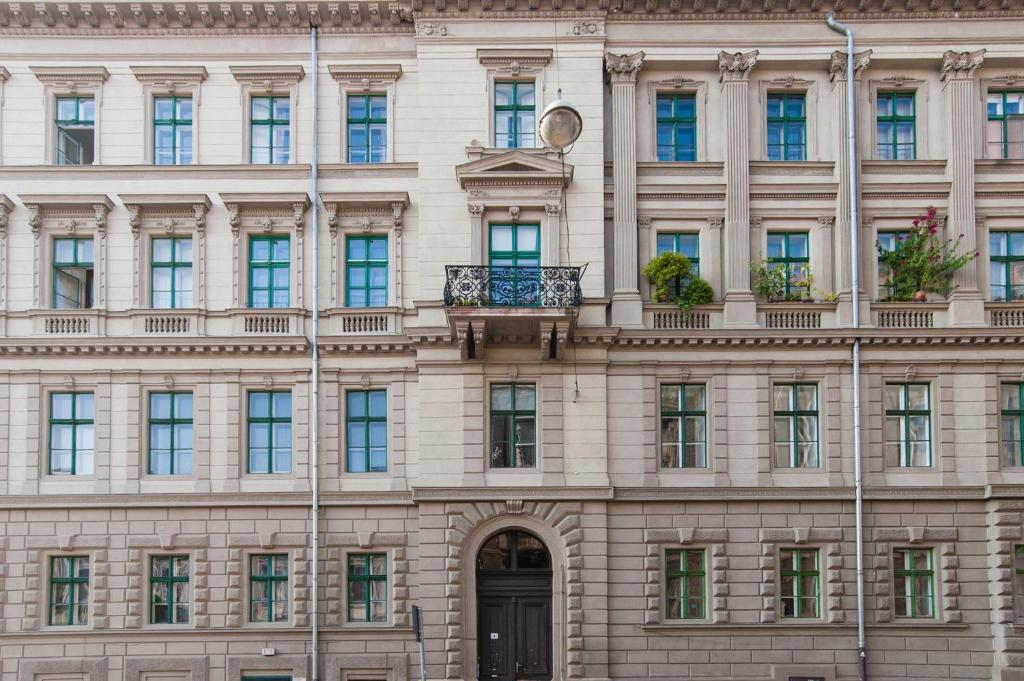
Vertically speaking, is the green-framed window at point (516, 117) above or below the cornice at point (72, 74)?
below

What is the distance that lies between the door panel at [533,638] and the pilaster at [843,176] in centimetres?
1016

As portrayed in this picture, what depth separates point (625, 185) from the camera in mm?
23875

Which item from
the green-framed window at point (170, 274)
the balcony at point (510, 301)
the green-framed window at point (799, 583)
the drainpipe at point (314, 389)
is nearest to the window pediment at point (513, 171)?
the balcony at point (510, 301)

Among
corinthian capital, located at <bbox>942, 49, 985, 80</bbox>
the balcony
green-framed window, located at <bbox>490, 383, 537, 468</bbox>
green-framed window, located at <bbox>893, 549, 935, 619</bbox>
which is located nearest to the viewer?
the balcony

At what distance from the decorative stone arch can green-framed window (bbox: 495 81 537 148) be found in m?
8.95

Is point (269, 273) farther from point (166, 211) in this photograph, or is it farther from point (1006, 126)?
point (1006, 126)

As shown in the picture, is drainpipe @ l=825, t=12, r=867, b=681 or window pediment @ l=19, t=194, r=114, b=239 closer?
drainpipe @ l=825, t=12, r=867, b=681

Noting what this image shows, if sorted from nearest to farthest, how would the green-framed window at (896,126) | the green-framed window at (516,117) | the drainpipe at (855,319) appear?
the drainpipe at (855,319)
the green-framed window at (516,117)
the green-framed window at (896,126)

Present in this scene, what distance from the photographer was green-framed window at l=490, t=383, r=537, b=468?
23328 millimetres

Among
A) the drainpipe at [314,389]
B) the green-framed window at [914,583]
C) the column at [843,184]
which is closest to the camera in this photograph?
the drainpipe at [314,389]

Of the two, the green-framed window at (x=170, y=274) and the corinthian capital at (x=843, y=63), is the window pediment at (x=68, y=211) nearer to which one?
the green-framed window at (x=170, y=274)

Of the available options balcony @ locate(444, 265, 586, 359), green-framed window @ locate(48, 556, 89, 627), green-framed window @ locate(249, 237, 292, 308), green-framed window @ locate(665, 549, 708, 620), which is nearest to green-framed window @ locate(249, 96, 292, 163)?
green-framed window @ locate(249, 237, 292, 308)

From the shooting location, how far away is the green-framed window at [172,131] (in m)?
24.5

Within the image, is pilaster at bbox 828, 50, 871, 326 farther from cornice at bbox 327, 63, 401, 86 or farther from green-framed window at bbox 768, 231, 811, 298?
cornice at bbox 327, 63, 401, 86
